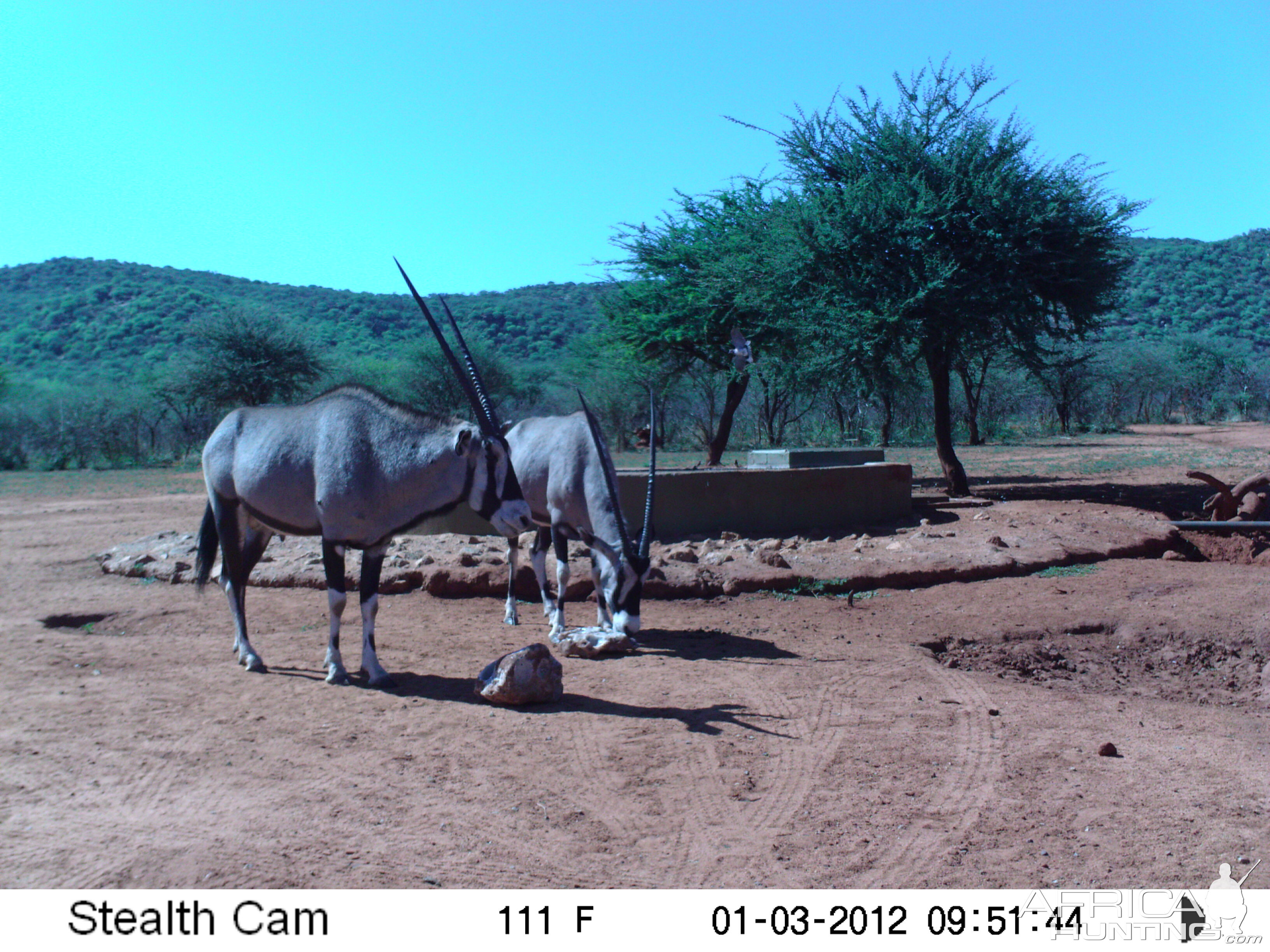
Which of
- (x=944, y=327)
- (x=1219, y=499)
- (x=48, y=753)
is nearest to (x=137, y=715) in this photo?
(x=48, y=753)

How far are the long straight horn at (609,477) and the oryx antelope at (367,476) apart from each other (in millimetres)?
845

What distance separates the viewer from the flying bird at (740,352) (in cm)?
1778

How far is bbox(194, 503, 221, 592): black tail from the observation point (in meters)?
7.20

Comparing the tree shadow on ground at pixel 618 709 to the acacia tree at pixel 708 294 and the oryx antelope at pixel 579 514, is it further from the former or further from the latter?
the acacia tree at pixel 708 294

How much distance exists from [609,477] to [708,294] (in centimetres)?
1291

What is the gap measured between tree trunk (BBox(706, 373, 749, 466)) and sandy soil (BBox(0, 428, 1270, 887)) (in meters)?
11.5

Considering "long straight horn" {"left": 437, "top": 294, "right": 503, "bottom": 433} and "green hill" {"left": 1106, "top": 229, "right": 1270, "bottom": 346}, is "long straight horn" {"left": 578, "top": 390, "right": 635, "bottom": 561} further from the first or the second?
"green hill" {"left": 1106, "top": 229, "right": 1270, "bottom": 346}

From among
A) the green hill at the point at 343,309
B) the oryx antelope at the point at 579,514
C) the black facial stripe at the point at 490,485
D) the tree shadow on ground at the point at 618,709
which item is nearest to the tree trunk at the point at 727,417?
the oryx antelope at the point at 579,514

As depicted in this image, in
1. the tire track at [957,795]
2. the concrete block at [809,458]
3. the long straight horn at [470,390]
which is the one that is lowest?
the tire track at [957,795]

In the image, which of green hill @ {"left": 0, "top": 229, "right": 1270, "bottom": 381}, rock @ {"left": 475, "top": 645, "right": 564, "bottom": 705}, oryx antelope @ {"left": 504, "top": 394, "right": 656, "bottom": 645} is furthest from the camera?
green hill @ {"left": 0, "top": 229, "right": 1270, "bottom": 381}

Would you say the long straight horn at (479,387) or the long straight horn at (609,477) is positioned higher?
the long straight horn at (479,387)

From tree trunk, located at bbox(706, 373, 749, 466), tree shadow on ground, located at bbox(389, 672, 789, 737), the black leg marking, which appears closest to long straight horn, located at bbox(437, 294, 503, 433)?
the black leg marking

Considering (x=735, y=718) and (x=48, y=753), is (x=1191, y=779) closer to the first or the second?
(x=735, y=718)

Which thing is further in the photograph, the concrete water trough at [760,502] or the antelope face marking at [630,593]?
the concrete water trough at [760,502]
